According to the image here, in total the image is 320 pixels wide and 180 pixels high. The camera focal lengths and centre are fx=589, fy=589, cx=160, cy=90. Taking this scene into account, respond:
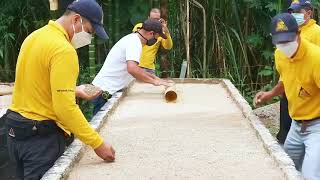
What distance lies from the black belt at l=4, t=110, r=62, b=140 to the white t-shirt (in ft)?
6.92

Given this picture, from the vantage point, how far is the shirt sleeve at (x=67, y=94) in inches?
126

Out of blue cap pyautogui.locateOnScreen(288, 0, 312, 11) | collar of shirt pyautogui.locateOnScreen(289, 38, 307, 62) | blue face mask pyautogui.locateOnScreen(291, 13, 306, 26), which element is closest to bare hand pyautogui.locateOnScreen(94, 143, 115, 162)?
collar of shirt pyautogui.locateOnScreen(289, 38, 307, 62)

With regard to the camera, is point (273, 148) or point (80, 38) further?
point (273, 148)

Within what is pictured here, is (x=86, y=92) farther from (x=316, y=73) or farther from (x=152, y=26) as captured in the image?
(x=152, y=26)

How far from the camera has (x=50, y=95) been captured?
3.45m

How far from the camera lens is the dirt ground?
3.23m

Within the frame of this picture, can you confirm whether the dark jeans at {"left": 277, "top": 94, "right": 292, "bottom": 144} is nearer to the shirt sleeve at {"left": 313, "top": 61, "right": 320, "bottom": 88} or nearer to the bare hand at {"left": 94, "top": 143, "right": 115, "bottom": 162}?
the shirt sleeve at {"left": 313, "top": 61, "right": 320, "bottom": 88}

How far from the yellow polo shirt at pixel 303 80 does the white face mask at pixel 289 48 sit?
32 millimetres

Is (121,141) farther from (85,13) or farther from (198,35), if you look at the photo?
(198,35)

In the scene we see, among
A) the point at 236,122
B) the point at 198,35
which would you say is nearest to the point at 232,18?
the point at 198,35

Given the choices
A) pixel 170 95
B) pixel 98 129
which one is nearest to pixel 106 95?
pixel 170 95

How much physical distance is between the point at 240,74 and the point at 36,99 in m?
6.62

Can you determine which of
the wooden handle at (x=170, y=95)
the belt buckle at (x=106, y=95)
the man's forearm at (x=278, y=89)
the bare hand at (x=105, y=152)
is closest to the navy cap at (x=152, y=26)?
the wooden handle at (x=170, y=95)

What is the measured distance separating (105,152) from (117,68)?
95.8 inches
